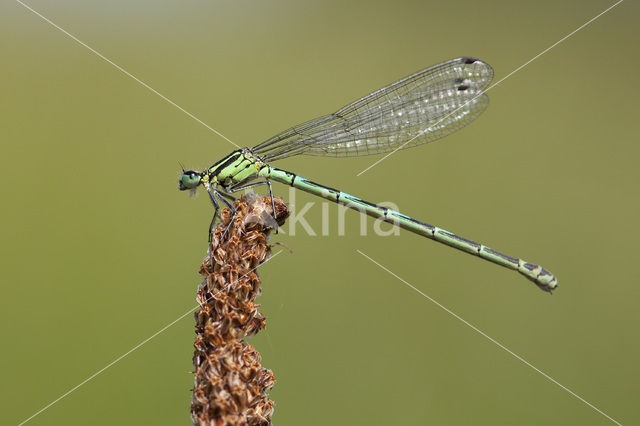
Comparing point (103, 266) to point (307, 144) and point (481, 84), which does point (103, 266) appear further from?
point (481, 84)

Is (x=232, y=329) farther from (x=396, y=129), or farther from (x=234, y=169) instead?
(x=396, y=129)

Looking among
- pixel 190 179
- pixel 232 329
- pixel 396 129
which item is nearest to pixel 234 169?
pixel 190 179

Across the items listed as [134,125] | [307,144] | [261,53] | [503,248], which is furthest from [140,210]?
[503,248]

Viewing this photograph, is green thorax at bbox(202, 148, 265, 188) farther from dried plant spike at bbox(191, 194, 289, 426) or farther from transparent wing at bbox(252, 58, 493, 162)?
dried plant spike at bbox(191, 194, 289, 426)

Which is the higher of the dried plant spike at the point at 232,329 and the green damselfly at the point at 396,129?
the green damselfly at the point at 396,129

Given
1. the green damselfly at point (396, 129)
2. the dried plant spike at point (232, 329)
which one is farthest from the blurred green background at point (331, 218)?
the dried plant spike at point (232, 329)

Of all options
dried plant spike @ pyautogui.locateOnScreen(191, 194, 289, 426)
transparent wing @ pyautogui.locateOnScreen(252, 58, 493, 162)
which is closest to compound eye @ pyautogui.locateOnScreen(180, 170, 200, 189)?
transparent wing @ pyautogui.locateOnScreen(252, 58, 493, 162)

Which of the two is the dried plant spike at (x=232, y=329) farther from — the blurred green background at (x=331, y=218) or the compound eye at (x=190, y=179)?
the blurred green background at (x=331, y=218)
